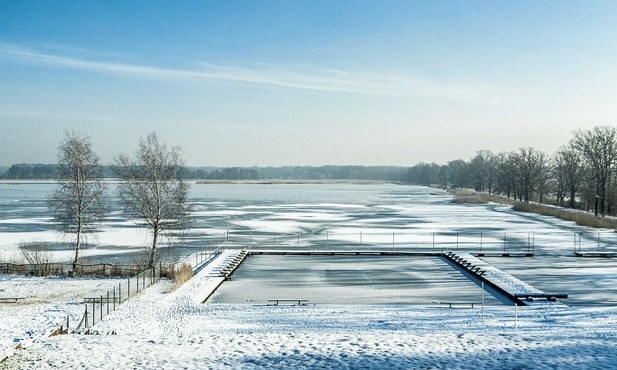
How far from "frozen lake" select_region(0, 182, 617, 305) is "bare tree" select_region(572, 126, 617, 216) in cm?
970

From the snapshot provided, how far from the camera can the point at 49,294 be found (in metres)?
23.1

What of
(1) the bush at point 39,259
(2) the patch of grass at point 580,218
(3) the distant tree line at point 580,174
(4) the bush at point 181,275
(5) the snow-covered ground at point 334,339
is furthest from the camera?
(3) the distant tree line at point 580,174

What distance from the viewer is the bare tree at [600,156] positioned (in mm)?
68562

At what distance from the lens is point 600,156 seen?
7225cm

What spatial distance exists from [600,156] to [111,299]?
65.5 metres

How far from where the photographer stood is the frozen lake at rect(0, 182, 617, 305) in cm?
2517

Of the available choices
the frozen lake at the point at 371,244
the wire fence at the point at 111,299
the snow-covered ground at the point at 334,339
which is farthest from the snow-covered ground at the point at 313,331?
the frozen lake at the point at 371,244

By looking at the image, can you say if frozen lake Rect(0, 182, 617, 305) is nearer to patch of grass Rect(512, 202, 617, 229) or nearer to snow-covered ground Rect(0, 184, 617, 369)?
snow-covered ground Rect(0, 184, 617, 369)

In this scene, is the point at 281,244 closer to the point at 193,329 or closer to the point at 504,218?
the point at 193,329

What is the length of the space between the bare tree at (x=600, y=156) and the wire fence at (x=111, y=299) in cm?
5435

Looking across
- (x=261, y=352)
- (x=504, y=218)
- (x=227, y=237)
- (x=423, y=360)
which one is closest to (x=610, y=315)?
(x=423, y=360)

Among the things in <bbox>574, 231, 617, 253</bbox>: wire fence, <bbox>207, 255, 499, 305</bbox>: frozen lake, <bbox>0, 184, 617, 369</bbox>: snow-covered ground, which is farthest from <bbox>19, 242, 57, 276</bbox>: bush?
<bbox>574, 231, 617, 253</bbox>: wire fence

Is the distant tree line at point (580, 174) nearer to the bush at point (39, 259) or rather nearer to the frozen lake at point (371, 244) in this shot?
the frozen lake at point (371, 244)

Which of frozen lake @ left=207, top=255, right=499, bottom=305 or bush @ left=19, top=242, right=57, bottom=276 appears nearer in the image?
frozen lake @ left=207, top=255, right=499, bottom=305
